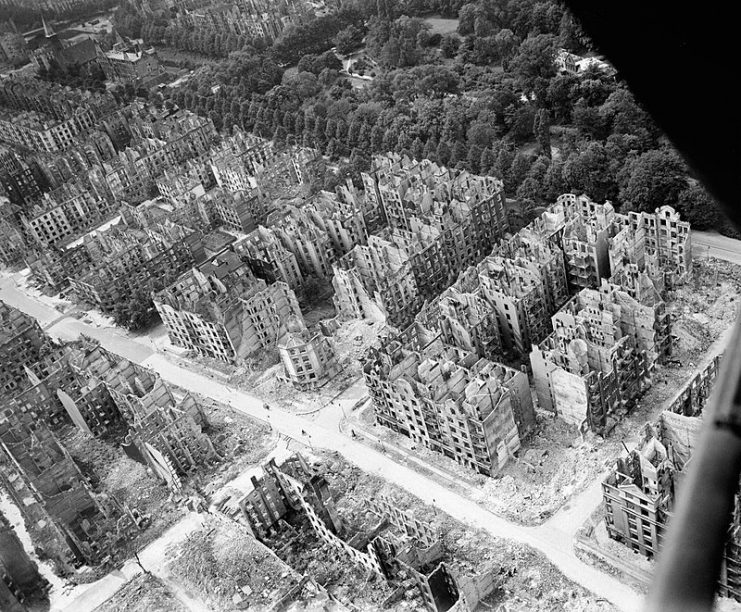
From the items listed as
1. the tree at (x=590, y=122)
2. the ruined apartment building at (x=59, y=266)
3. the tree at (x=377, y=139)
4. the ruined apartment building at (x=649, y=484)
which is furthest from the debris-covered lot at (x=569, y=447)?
the tree at (x=377, y=139)

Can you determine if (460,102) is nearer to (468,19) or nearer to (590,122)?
(590,122)

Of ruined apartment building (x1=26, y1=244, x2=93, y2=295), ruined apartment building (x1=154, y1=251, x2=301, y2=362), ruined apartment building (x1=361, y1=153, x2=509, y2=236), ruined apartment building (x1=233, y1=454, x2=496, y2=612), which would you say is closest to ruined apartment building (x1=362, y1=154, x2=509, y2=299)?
ruined apartment building (x1=361, y1=153, x2=509, y2=236)

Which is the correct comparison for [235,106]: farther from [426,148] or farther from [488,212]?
[488,212]

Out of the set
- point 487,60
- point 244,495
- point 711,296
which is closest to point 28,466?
point 244,495

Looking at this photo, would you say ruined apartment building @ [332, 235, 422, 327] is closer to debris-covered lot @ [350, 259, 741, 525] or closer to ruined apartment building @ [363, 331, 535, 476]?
ruined apartment building @ [363, 331, 535, 476]

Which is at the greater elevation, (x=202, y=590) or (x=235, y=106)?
(x=235, y=106)

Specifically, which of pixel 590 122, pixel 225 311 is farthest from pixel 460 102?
pixel 225 311
